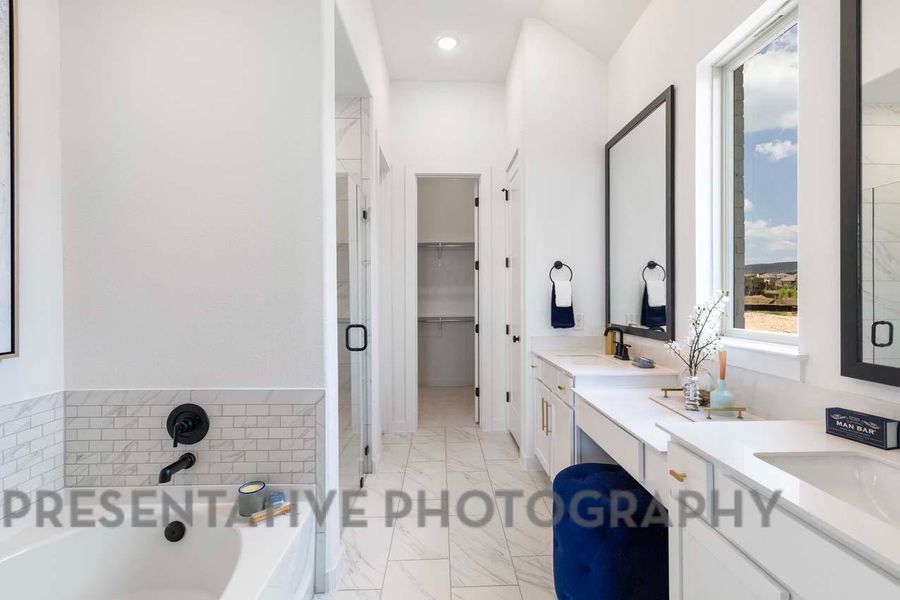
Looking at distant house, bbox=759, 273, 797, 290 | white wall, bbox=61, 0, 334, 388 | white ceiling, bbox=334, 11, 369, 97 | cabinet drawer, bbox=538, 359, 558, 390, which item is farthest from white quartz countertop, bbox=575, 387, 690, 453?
white ceiling, bbox=334, 11, 369, 97

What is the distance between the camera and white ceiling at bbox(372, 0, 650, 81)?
2.68 m

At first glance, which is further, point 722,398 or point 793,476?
point 722,398

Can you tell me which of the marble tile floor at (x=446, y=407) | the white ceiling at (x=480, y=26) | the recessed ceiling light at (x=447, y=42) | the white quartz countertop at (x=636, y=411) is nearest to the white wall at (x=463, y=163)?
the white ceiling at (x=480, y=26)

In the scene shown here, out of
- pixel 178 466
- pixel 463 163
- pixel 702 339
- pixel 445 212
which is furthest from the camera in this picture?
pixel 445 212

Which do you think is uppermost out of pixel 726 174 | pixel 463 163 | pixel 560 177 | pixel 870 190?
pixel 463 163

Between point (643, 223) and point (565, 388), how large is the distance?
1.07m

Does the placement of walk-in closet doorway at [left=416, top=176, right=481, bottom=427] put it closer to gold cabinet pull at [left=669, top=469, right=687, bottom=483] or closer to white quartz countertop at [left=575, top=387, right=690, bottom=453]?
white quartz countertop at [left=575, top=387, right=690, bottom=453]

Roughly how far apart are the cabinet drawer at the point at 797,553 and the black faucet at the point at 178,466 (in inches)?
68.2

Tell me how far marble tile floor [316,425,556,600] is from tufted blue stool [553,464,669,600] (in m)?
0.34

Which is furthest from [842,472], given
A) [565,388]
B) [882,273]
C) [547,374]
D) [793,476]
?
[547,374]

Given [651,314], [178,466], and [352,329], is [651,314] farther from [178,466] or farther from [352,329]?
[178,466]

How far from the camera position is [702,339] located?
72.5 inches

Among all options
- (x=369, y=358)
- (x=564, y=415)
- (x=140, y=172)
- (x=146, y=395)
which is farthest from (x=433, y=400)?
(x=140, y=172)

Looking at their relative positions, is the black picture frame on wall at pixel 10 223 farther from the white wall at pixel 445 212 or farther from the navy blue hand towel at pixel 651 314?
the white wall at pixel 445 212
